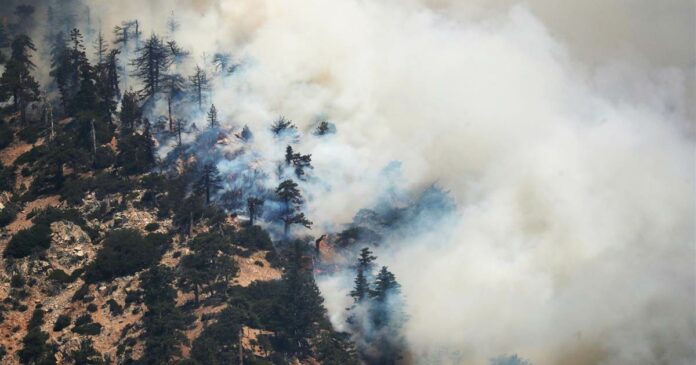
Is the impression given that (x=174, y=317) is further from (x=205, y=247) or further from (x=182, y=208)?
(x=182, y=208)

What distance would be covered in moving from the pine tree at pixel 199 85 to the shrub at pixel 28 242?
47.1 metres

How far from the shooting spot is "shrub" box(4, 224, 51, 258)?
139875mm

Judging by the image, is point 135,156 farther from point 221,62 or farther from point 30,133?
point 221,62

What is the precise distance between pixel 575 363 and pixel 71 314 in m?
74.8

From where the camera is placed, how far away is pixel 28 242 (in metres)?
141

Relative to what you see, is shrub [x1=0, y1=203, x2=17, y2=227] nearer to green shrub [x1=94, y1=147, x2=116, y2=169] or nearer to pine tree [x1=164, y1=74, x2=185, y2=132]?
green shrub [x1=94, y1=147, x2=116, y2=169]

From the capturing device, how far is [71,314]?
5394 inches

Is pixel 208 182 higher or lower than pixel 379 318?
higher

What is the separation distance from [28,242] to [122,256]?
525 inches

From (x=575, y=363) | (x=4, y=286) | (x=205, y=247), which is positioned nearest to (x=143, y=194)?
(x=205, y=247)

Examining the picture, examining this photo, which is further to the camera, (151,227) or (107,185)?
(107,185)

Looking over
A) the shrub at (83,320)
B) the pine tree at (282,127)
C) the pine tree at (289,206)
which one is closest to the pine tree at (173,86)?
the pine tree at (282,127)

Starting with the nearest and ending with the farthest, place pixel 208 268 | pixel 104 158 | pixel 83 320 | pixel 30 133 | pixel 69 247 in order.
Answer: pixel 83 320
pixel 69 247
pixel 208 268
pixel 104 158
pixel 30 133

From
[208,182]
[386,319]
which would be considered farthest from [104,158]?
[386,319]
